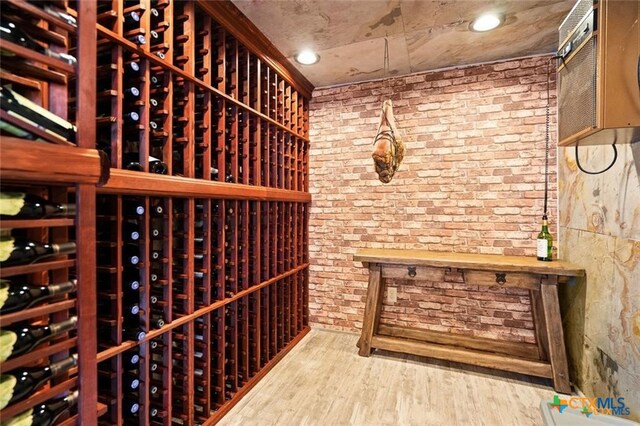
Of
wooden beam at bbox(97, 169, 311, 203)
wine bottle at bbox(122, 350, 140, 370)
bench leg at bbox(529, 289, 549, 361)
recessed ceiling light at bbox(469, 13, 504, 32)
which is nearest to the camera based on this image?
wooden beam at bbox(97, 169, 311, 203)

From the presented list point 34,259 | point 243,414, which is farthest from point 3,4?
point 243,414

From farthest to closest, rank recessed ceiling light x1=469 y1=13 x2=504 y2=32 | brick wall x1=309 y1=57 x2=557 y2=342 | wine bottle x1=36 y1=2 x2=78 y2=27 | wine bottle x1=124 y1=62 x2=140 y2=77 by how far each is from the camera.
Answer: brick wall x1=309 y1=57 x2=557 y2=342 → recessed ceiling light x1=469 y1=13 x2=504 y2=32 → wine bottle x1=124 y1=62 x2=140 y2=77 → wine bottle x1=36 y1=2 x2=78 y2=27

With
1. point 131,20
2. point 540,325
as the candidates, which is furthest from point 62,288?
point 540,325

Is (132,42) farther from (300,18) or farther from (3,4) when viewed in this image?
(300,18)

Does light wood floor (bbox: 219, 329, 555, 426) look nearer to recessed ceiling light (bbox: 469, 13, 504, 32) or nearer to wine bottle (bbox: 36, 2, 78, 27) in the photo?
wine bottle (bbox: 36, 2, 78, 27)

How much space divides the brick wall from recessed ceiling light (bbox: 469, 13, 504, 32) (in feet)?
2.03

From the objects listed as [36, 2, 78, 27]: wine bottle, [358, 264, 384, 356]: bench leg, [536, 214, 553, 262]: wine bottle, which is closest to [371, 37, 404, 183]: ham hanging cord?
[358, 264, 384, 356]: bench leg

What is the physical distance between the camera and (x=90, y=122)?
3.70 feet

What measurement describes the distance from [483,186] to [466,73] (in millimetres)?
1028

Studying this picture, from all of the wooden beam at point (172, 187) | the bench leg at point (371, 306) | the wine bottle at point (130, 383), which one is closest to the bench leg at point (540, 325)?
the bench leg at point (371, 306)

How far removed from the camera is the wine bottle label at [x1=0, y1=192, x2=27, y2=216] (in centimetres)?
90

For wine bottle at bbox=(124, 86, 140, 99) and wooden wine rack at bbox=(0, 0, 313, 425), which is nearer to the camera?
wooden wine rack at bbox=(0, 0, 313, 425)

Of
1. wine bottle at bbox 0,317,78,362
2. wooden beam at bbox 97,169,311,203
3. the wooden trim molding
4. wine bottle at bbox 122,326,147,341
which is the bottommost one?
wine bottle at bbox 122,326,147,341

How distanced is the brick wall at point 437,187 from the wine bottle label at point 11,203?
99.6 inches
